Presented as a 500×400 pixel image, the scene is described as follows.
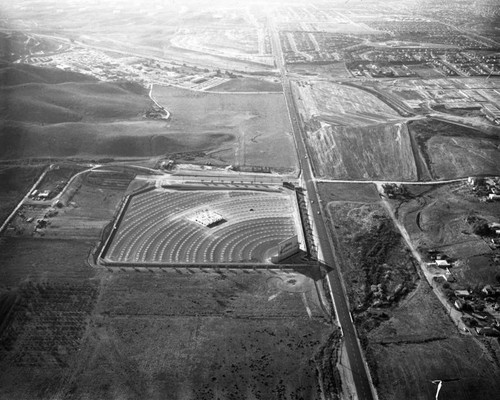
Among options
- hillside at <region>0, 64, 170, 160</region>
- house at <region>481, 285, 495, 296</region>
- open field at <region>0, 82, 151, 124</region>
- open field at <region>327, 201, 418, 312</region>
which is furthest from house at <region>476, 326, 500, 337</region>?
open field at <region>0, 82, 151, 124</region>

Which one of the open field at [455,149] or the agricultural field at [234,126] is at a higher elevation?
the agricultural field at [234,126]

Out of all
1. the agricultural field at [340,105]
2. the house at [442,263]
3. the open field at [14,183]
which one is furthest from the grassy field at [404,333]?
the agricultural field at [340,105]

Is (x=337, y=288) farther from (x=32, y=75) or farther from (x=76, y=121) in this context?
(x=32, y=75)

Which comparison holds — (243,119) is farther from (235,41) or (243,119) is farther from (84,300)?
(235,41)

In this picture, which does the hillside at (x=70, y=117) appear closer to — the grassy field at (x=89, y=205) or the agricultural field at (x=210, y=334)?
the grassy field at (x=89, y=205)

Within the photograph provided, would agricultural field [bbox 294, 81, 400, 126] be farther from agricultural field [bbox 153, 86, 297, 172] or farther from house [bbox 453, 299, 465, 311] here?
house [bbox 453, 299, 465, 311]

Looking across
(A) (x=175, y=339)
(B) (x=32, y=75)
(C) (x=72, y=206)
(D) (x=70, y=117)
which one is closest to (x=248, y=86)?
(D) (x=70, y=117)

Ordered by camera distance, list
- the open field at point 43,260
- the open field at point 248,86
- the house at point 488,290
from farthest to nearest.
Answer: the open field at point 248,86 < the open field at point 43,260 < the house at point 488,290
